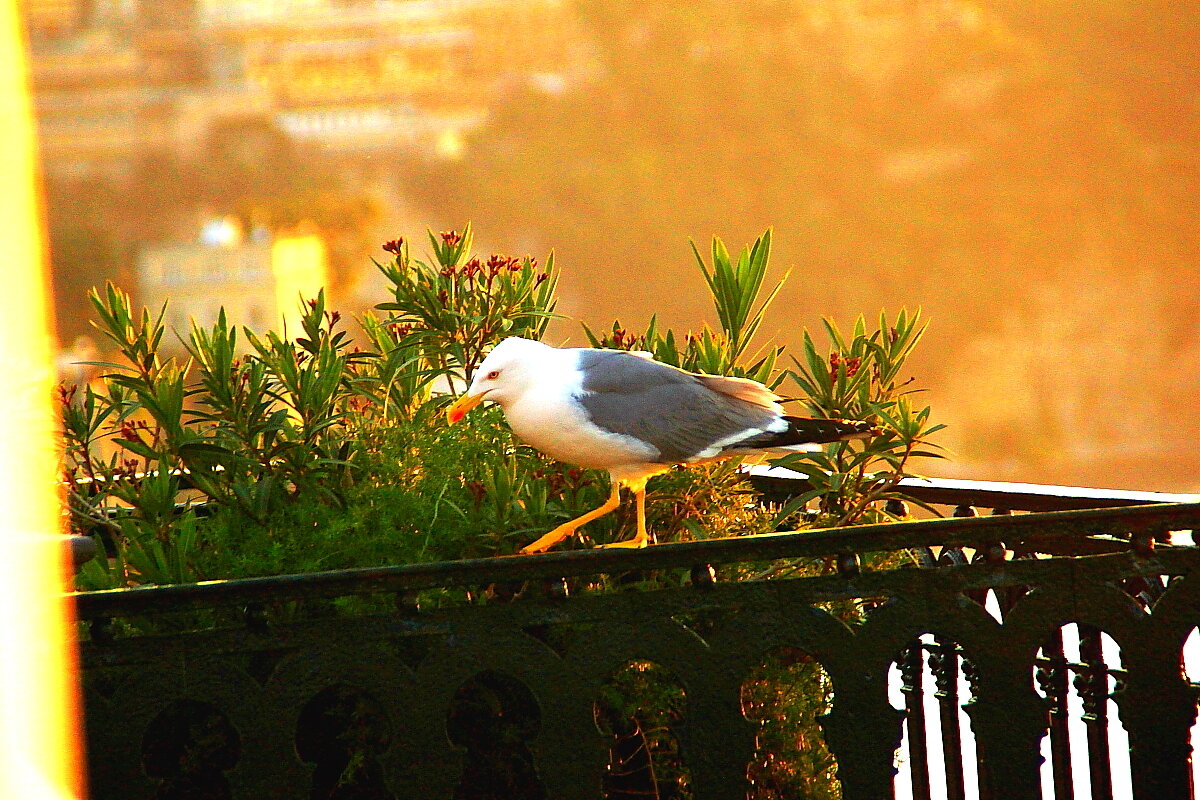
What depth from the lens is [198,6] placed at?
1828 cm

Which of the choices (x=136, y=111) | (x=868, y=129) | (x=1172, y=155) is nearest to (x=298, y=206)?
(x=136, y=111)

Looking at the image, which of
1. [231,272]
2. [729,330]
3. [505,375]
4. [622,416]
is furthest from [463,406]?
[231,272]

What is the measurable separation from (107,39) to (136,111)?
107 cm

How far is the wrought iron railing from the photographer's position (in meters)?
1.18

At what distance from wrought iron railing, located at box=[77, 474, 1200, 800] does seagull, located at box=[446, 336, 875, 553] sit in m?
0.25

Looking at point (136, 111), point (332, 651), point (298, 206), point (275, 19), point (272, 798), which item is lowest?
point (272, 798)

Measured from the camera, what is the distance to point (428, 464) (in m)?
1.74

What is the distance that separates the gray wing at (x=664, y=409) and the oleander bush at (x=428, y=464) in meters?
0.18

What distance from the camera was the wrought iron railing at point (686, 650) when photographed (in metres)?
1.18

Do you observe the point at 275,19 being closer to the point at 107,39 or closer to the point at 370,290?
the point at 107,39

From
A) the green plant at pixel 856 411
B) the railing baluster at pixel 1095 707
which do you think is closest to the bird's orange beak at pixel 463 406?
the green plant at pixel 856 411

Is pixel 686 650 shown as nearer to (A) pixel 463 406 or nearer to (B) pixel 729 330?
(A) pixel 463 406

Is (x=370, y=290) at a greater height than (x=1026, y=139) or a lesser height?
lesser

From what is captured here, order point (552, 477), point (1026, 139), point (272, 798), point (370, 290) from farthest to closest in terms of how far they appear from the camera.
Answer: point (1026, 139) → point (370, 290) → point (552, 477) → point (272, 798)
